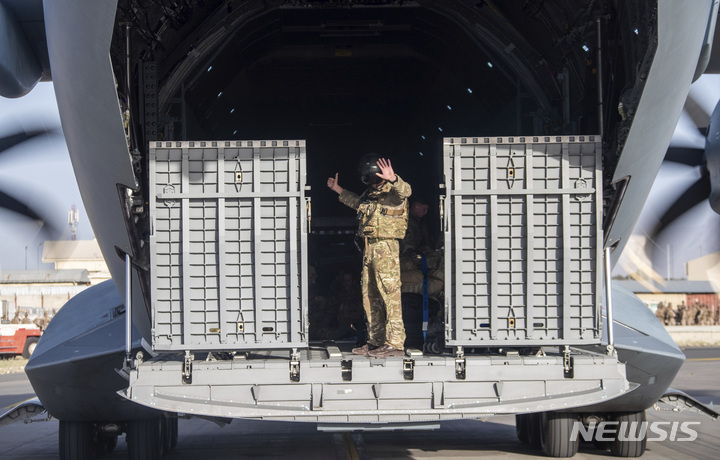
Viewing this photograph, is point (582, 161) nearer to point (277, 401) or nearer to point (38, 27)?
point (277, 401)

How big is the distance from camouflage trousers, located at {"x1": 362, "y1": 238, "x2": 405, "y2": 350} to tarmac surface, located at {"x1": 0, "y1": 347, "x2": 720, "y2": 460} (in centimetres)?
220

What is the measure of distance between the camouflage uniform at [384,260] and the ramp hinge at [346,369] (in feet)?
2.77

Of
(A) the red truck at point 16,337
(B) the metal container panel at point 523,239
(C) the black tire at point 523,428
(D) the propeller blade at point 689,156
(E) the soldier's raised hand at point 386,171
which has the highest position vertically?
(D) the propeller blade at point 689,156

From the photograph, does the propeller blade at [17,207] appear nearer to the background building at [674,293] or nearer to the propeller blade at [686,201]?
the propeller blade at [686,201]

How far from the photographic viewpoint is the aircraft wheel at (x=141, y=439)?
8.23 meters

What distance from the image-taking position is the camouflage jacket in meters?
6.66

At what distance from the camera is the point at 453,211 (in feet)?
19.9

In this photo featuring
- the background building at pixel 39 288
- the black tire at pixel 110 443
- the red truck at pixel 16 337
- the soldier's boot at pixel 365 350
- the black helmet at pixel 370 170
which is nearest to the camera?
the soldier's boot at pixel 365 350

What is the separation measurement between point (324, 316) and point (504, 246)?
16.7 ft

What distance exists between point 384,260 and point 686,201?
448cm

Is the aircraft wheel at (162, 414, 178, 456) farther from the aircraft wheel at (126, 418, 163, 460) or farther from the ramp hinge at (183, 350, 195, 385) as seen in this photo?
the ramp hinge at (183, 350, 195, 385)

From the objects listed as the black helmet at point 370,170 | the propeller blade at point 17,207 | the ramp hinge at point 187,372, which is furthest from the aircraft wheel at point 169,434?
the black helmet at point 370,170

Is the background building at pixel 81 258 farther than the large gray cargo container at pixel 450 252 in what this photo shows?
Yes

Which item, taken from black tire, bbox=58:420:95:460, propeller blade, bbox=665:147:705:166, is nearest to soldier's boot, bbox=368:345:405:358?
black tire, bbox=58:420:95:460
